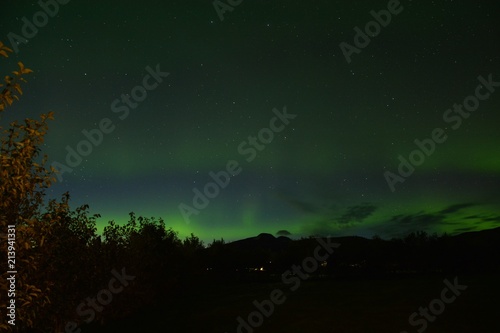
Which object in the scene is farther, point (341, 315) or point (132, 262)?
point (132, 262)

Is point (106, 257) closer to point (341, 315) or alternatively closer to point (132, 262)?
point (132, 262)

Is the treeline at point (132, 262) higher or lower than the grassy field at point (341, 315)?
higher

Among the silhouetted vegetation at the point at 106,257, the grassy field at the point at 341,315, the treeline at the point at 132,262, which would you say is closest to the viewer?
the silhouetted vegetation at the point at 106,257

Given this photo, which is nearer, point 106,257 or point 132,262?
→ point 106,257

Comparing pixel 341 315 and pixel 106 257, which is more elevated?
pixel 106 257

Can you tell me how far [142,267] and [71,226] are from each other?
1836cm

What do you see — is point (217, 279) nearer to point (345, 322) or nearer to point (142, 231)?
point (142, 231)

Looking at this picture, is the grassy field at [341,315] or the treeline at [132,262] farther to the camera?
the grassy field at [341,315]

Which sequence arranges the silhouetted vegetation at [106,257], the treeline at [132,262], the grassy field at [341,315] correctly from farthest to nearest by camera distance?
the grassy field at [341,315] → the treeline at [132,262] → the silhouetted vegetation at [106,257]

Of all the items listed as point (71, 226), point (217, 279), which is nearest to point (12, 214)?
point (71, 226)

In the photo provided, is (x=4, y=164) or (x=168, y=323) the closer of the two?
(x=4, y=164)

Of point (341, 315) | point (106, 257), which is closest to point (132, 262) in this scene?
point (106, 257)

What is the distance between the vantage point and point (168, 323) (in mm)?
37750

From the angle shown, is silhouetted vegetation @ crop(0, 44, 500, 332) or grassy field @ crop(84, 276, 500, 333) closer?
silhouetted vegetation @ crop(0, 44, 500, 332)
